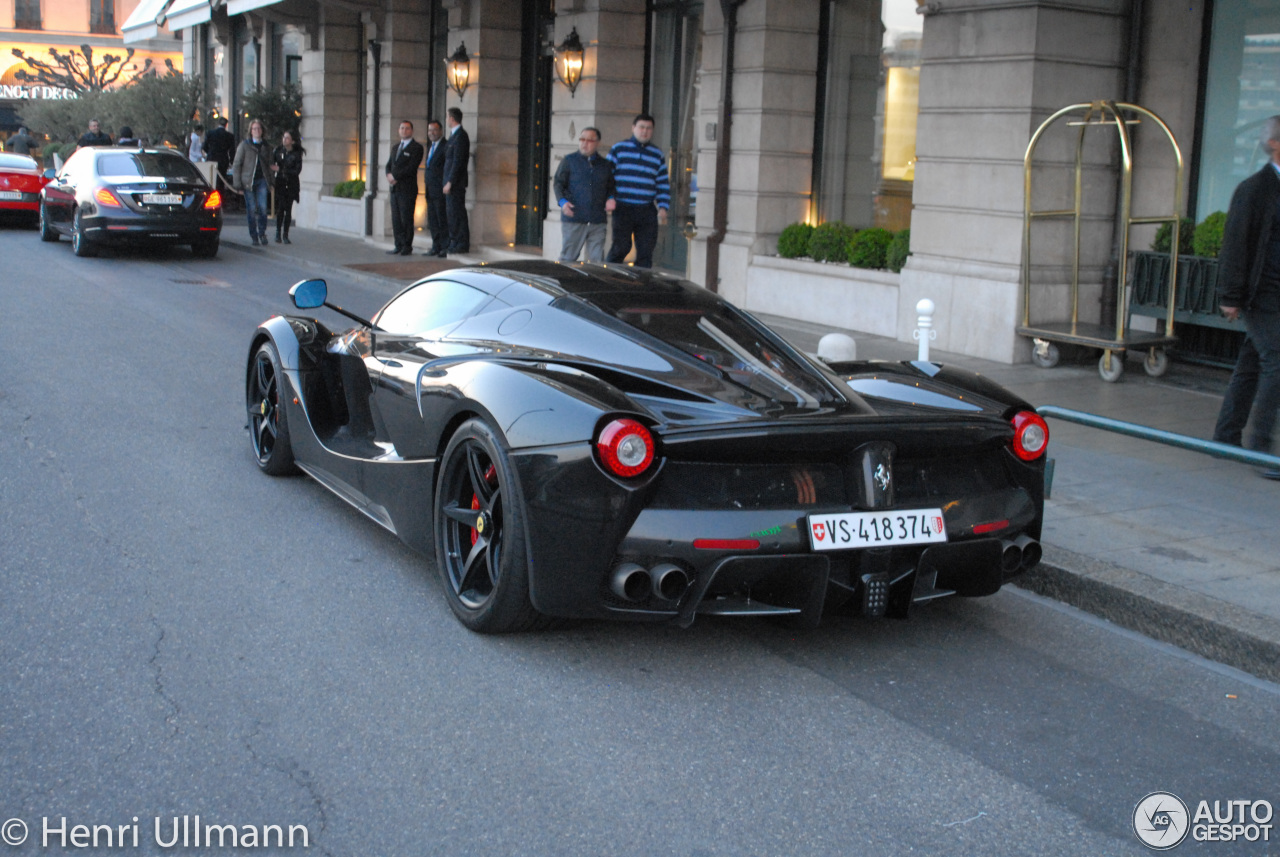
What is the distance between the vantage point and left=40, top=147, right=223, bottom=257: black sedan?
18.2 m

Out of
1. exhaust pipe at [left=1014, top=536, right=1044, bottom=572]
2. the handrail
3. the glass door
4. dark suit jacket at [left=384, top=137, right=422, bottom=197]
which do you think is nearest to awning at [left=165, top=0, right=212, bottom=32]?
dark suit jacket at [left=384, top=137, right=422, bottom=197]

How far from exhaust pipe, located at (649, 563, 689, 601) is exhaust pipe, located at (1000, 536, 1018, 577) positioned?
45.3 inches

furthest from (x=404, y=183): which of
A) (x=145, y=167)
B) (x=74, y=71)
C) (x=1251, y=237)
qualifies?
(x=74, y=71)

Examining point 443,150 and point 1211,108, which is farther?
point 443,150

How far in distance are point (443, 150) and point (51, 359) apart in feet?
34.8

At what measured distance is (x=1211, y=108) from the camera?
1088 cm

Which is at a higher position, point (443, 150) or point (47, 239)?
point (443, 150)

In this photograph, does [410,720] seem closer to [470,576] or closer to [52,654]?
[470,576]

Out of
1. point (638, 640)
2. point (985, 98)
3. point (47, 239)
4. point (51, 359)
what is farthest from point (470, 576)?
point (47, 239)

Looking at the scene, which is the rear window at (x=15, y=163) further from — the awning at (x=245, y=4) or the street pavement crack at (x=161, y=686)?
the street pavement crack at (x=161, y=686)

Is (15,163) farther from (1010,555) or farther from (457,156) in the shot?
(1010,555)

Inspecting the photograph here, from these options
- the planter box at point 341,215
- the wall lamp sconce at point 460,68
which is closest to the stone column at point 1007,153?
the wall lamp sconce at point 460,68

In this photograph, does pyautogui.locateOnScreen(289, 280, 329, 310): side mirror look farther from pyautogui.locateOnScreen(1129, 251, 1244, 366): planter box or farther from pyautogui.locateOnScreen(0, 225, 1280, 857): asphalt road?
pyautogui.locateOnScreen(1129, 251, 1244, 366): planter box

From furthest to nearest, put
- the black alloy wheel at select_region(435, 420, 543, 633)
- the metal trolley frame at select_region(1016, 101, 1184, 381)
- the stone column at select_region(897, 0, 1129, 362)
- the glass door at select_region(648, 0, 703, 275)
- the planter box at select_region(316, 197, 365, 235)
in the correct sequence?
the planter box at select_region(316, 197, 365, 235)
the glass door at select_region(648, 0, 703, 275)
the stone column at select_region(897, 0, 1129, 362)
the metal trolley frame at select_region(1016, 101, 1184, 381)
the black alloy wheel at select_region(435, 420, 543, 633)
